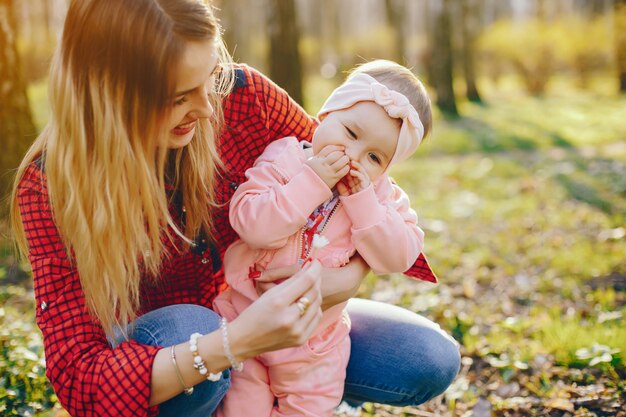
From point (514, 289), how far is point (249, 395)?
7.74ft

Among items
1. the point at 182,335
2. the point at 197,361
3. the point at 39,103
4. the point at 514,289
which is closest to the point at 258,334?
the point at 197,361

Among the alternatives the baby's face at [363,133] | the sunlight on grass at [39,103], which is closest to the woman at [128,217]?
the baby's face at [363,133]

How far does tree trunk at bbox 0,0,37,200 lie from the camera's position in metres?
A: 3.84

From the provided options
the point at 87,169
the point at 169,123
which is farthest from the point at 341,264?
the point at 87,169

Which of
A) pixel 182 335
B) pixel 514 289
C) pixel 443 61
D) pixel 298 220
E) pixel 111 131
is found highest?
pixel 111 131

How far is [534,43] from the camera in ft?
53.0

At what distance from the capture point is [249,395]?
1.80m

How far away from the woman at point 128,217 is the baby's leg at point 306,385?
186mm

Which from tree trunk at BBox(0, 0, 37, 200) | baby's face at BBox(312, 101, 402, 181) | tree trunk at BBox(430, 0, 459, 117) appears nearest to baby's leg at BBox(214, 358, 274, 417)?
baby's face at BBox(312, 101, 402, 181)

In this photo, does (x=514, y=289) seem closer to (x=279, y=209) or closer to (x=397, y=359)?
(x=397, y=359)

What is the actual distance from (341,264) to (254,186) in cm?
39

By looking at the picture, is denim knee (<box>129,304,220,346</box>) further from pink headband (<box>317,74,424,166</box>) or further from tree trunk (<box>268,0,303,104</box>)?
tree trunk (<box>268,0,303,104</box>)

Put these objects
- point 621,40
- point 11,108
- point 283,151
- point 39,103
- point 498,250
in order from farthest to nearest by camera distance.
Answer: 1. point 621,40
2. point 39,103
3. point 498,250
4. point 11,108
5. point 283,151

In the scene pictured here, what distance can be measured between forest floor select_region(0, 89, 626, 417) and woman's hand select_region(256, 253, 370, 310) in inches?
34.1
